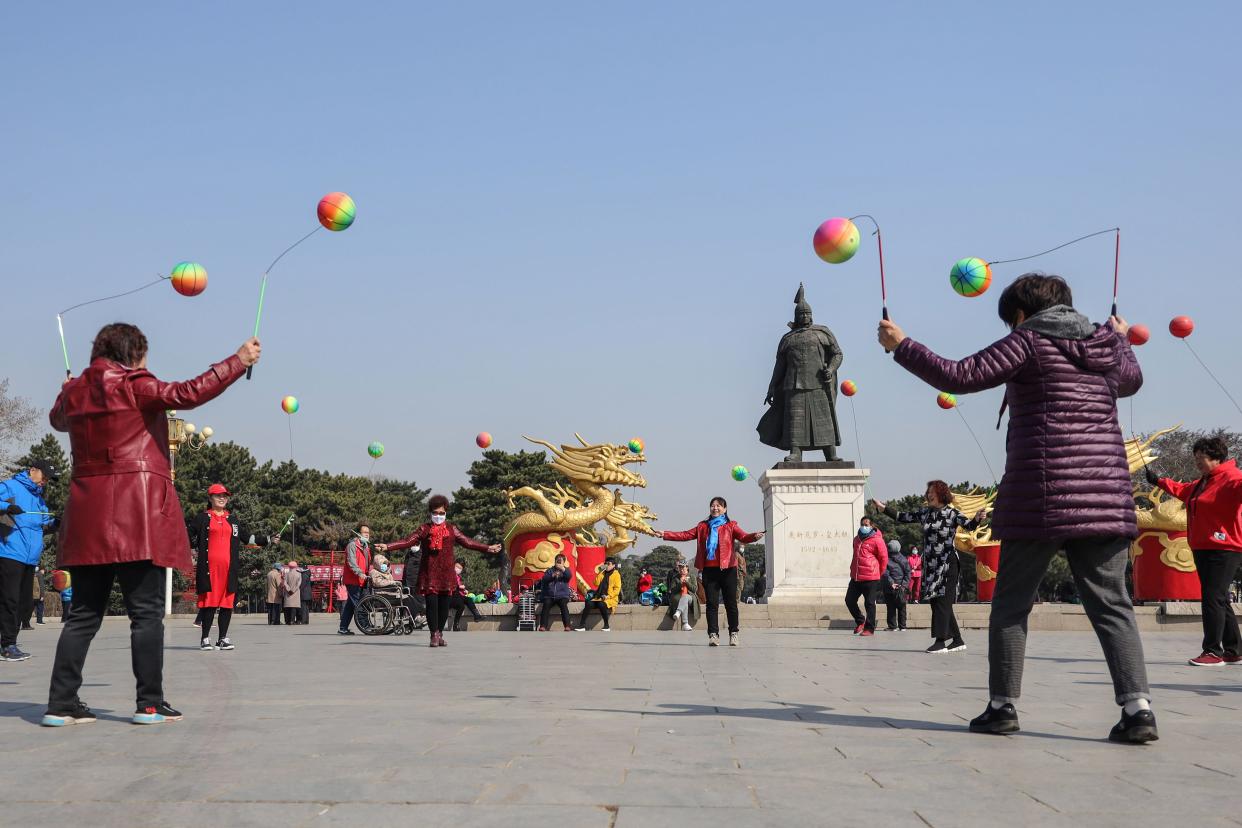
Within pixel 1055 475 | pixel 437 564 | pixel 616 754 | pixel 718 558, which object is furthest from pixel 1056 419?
pixel 437 564

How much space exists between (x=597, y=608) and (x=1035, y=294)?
15.1 meters

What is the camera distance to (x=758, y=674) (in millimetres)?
8656

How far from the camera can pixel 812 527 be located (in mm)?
22734

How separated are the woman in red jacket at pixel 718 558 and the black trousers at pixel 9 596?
657cm

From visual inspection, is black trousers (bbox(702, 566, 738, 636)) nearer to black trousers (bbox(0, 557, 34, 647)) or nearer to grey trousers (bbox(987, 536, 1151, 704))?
black trousers (bbox(0, 557, 34, 647))

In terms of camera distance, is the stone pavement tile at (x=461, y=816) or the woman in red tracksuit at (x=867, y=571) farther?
the woman in red tracksuit at (x=867, y=571)

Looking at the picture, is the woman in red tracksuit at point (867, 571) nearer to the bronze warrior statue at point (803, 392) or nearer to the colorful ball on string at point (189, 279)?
the bronze warrior statue at point (803, 392)

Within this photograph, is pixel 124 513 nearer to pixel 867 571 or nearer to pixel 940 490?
pixel 940 490

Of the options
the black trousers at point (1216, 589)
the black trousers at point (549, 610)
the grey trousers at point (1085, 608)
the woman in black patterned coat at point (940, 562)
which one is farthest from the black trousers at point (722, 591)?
the grey trousers at point (1085, 608)

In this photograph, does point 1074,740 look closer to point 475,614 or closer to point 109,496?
point 109,496

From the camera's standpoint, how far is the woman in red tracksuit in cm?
1639

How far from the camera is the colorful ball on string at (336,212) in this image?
950cm

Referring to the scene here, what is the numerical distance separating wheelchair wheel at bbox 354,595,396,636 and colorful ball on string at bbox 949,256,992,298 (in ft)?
31.9

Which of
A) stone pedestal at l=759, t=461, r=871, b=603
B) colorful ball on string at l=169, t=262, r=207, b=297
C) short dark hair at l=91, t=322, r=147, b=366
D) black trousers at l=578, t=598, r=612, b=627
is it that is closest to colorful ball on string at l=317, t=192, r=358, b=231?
colorful ball on string at l=169, t=262, r=207, b=297
